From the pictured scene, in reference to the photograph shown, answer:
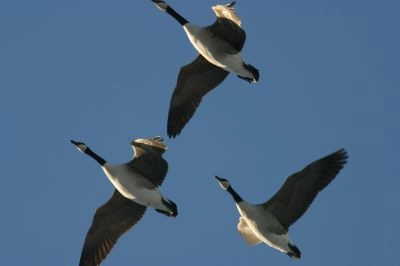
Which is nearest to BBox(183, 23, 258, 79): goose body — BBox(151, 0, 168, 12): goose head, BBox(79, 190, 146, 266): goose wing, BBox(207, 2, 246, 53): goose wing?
BBox(207, 2, 246, 53): goose wing

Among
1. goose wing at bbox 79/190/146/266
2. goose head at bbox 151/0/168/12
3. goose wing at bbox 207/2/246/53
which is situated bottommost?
goose wing at bbox 79/190/146/266

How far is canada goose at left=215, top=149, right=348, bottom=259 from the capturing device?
18.5m

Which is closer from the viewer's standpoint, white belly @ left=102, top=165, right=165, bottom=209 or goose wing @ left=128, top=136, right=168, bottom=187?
white belly @ left=102, top=165, right=165, bottom=209

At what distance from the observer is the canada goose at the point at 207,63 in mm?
19625

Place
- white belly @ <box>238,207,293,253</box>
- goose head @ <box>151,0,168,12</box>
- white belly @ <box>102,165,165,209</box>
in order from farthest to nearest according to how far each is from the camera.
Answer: goose head @ <box>151,0,168,12</box>
white belly @ <box>102,165,165,209</box>
white belly @ <box>238,207,293,253</box>

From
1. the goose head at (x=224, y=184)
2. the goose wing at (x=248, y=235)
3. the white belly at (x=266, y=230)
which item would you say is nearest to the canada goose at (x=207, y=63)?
the goose head at (x=224, y=184)

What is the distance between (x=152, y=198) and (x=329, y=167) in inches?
147

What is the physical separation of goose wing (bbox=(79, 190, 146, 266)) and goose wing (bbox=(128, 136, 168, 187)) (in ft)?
3.44

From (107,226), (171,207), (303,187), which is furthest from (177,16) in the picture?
(303,187)

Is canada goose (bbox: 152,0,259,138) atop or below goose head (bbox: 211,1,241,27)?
below

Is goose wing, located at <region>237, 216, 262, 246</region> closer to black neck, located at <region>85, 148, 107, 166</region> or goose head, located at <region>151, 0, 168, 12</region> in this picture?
black neck, located at <region>85, 148, 107, 166</region>

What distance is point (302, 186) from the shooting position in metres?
18.5

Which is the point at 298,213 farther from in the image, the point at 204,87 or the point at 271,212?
the point at 204,87

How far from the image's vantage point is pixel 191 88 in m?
21.9
